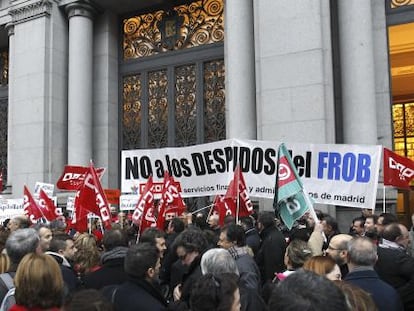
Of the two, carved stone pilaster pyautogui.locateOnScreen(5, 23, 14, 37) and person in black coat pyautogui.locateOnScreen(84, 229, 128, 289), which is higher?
carved stone pilaster pyautogui.locateOnScreen(5, 23, 14, 37)

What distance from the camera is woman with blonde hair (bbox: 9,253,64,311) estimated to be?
3.13m

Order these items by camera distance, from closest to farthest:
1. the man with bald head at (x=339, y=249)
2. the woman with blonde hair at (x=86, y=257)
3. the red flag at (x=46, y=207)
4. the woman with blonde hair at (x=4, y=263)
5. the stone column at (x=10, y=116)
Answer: the woman with blonde hair at (x=4, y=263) → the man with bald head at (x=339, y=249) → the woman with blonde hair at (x=86, y=257) → the red flag at (x=46, y=207) → the stone column at (x=10, y=116)

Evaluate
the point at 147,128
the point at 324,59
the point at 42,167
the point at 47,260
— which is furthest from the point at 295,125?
the point at 47,260

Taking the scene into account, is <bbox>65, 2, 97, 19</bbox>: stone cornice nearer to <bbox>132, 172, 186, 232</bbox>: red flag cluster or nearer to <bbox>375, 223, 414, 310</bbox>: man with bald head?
<bbox>132, 172, 186, 232</bbox>: red flag cluster

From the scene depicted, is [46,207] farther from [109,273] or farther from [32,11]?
[32,11]

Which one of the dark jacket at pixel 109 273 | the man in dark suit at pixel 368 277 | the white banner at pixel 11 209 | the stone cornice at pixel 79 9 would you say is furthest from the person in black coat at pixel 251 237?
the stone cornice at pixel 79 9

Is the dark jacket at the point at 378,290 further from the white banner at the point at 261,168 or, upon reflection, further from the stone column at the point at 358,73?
the stone column at the point at 358,73

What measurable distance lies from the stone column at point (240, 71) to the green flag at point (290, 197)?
18.7ft

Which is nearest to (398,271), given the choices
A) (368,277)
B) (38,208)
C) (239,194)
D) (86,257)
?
(368,277)

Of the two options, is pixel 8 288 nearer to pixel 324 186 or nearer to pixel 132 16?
pixel 324 186

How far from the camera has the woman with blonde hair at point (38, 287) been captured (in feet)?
10.3

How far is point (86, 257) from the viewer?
5.41 metres

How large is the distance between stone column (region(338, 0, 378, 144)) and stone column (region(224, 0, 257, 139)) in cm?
220

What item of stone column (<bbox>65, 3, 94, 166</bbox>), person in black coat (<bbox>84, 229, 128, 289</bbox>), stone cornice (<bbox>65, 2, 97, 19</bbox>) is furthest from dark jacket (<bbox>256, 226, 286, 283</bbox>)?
stone cornice (<bbox>65, 2, 97, 19</bbox>)
